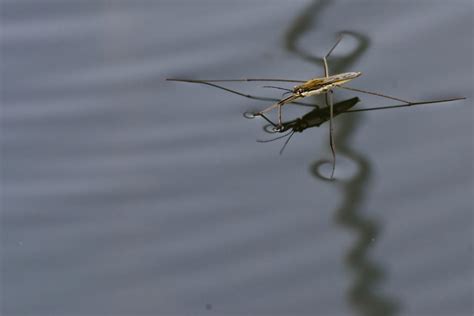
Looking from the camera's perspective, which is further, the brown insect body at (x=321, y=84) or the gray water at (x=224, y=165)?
the brown insect body at (x=321, y=84)

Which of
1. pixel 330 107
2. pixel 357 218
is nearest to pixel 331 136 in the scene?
pixel 330 107

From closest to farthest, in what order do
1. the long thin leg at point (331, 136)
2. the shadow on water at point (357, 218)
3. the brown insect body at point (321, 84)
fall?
the shadow on water at point (357, 218), the long thin leg at point (331, 136), the brown insect body at point (321, 84)

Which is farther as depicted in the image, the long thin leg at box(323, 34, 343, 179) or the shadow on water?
the long thin leg at box(323, 34, 343, 179)

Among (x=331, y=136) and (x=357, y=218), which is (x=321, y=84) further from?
(x=357, y=218)

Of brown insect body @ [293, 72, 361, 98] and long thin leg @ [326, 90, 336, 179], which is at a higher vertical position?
brown insect body @ [293, 72, 361, 98]

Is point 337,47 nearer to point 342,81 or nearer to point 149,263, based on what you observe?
point 342,81

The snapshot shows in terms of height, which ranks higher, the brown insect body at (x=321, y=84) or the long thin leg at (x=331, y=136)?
the brown insect body at (x=321, y=84)

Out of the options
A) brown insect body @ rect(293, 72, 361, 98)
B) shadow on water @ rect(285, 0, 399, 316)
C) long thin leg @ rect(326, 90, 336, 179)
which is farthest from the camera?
brown insect body @ rect(293, 72, 361, 98)
